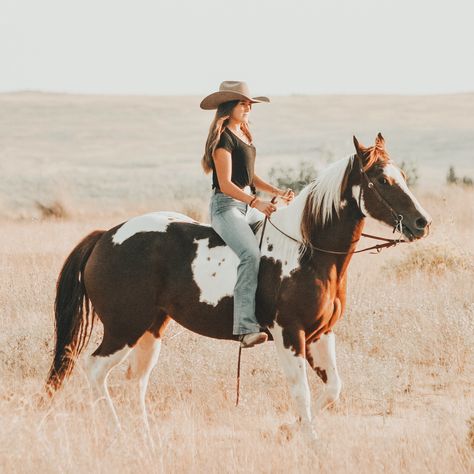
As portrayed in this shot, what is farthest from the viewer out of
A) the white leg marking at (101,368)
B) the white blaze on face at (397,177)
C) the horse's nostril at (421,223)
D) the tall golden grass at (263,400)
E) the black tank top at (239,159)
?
the white leg marking at (101,368)

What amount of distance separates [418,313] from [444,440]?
11.6 feet

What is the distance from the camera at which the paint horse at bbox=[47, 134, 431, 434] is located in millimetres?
6434

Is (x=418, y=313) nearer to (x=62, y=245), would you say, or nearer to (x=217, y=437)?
(x=217, y=437)

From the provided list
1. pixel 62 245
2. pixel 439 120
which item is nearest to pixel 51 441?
pixel 62 245

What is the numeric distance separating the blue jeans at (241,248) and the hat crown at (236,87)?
0.74 metres

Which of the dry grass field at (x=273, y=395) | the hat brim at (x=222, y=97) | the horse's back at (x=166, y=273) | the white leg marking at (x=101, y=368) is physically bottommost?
the dry grass field at (x=273, y=395)

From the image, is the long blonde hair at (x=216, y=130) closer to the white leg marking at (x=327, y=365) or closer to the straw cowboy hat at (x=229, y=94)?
the straw cowboy hat at (x=229, y=94)

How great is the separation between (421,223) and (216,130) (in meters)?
1.58

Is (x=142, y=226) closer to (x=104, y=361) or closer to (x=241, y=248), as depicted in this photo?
(x=241, y=248)

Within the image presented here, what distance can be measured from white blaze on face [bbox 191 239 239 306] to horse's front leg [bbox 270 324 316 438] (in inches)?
21.2

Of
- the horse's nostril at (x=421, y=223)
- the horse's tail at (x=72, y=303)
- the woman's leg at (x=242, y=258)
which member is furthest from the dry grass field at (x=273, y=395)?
the horse's nostril at (x=421, y=223)

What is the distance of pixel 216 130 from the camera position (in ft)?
22.2

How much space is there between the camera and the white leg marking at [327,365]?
672 centimetres

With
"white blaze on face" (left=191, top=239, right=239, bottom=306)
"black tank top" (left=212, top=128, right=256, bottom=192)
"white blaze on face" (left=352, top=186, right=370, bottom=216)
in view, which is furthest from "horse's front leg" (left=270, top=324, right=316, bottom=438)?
"black tank top" (left=212, top=128, right=256, bottom=192)
